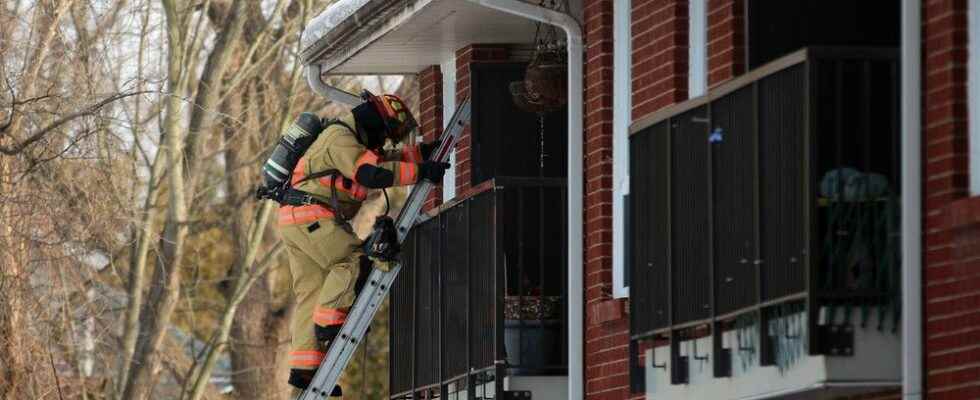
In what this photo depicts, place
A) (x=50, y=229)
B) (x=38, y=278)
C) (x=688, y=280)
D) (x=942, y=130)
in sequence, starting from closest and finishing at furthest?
(x=942, y=130) < (x=688, y=280) < (x=50, y=229) < (x=38, y=278)

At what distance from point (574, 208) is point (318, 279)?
213 centimetres

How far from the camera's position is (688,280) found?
10695 mm

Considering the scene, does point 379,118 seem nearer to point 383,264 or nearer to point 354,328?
point 383,264

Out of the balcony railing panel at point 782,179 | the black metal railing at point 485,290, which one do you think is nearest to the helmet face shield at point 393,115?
the black metal railing at point 485,290

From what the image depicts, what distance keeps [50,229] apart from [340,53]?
3.96m

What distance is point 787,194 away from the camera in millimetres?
9523

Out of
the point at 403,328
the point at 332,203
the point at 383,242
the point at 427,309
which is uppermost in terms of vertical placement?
the point at 332,203

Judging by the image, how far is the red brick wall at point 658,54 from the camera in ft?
39.3

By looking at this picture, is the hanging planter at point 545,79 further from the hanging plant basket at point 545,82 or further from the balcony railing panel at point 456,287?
the balcony railing panel at point 456,287

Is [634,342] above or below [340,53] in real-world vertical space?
below

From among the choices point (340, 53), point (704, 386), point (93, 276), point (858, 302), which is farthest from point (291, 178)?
point (93, 276)

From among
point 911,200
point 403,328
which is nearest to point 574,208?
point 403,328

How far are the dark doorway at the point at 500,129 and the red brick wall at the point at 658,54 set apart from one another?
3332 millimetres

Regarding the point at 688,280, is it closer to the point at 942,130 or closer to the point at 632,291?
the point at 632,291
